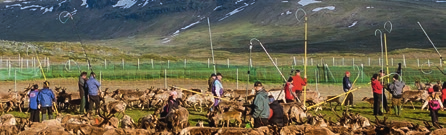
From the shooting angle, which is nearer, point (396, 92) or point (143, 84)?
point (396, 92)

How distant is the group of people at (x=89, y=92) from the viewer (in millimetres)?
23125

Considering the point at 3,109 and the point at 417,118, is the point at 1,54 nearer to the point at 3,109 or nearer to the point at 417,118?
the point at 3,109

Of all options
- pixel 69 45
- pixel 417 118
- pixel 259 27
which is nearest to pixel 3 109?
pixel 417 118

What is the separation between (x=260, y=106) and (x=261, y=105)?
3 centimetres

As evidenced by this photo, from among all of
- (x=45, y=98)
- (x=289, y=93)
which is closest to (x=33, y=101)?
(x=45, y=98)

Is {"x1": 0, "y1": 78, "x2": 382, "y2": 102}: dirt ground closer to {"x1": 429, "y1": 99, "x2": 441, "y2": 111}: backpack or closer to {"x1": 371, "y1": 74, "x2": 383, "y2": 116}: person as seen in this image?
{"x1": 371, "y1": 74, "x2": 383, "y2": 116}: person

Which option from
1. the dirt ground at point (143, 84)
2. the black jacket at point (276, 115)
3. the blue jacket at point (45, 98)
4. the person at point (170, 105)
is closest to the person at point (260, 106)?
the black jacket at point (276, 115)

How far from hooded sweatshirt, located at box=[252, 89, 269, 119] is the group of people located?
8.27 meters

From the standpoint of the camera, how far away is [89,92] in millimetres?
23219

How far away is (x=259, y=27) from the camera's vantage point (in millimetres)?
194625

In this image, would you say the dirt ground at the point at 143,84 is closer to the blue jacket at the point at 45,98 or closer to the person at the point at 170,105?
the blue jacket at the point at 45,98

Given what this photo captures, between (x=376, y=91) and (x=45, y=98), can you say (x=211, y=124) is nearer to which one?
(x=45, y=98)

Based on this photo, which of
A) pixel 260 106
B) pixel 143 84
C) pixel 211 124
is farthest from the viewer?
pixel 143 84

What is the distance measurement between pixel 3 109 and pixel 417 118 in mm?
15792
